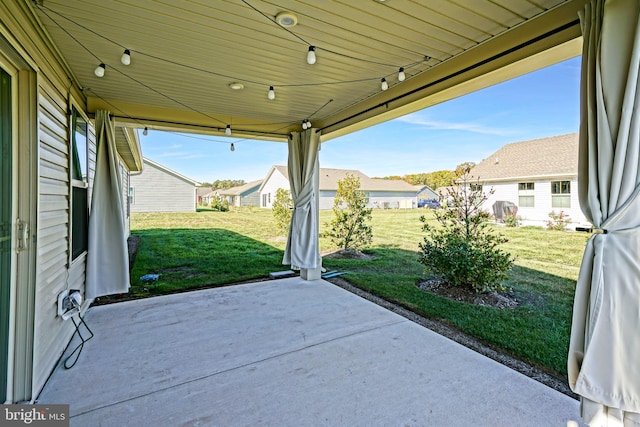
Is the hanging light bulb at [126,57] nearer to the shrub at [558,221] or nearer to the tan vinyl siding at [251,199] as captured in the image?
the shrub at [558,221]

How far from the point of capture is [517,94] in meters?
9.19

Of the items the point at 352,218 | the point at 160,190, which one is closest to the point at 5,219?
the point at 352,218

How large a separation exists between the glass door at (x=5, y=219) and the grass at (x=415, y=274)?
246 centimetres

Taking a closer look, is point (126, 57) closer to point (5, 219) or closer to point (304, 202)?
point (5, 219)

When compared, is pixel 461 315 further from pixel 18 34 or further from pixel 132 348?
pixel 18 34

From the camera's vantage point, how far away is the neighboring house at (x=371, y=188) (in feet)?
65.3

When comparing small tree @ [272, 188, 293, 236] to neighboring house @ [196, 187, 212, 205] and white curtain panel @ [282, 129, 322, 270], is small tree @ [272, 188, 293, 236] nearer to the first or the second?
white curtain panel @ [282, 129, 322, 270]

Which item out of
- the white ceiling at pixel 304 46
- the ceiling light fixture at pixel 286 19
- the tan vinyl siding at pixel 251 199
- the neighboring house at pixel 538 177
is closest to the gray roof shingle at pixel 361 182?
the tan vinyl siding at pixel 251 199

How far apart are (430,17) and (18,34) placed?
2.47 metres

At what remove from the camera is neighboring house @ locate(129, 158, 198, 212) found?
16.7m

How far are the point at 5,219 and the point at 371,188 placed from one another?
65.8 ft

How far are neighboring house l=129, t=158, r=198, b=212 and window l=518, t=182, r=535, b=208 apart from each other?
54.8 ft

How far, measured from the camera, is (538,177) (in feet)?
33.2

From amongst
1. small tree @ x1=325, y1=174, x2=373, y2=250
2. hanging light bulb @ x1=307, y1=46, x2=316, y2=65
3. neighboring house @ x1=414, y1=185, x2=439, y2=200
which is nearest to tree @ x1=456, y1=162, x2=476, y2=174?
small tree @ x1=325, y1=174, x2=373, y2=250
